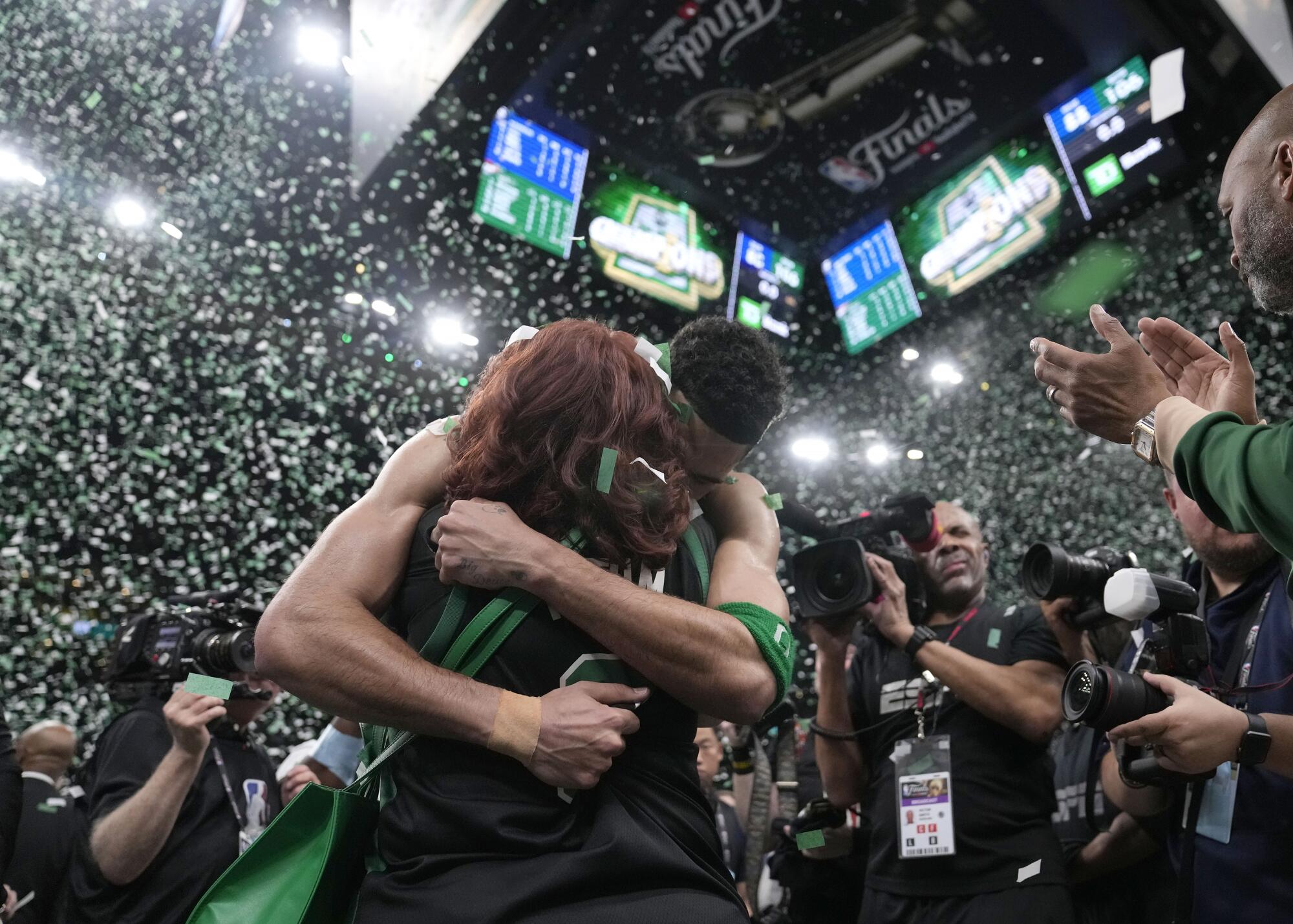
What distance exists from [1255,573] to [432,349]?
27.2ft

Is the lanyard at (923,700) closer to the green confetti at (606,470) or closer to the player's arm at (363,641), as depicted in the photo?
the green confetti at (606,470)

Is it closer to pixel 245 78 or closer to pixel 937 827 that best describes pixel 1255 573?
pixel 937 827

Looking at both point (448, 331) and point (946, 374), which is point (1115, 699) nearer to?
point (448, 331)

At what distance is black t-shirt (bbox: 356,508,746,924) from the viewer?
3.25 ft

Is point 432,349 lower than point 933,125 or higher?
lower

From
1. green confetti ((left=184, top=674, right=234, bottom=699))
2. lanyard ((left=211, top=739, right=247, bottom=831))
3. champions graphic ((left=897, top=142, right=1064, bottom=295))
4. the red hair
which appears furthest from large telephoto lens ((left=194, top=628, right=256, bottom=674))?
champions graphic ((left=897, top=142, right=1064, bottom=295))

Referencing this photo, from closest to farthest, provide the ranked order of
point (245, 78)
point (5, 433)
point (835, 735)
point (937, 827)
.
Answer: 1. point (937, 827)
2. point (835, 735)
3. point (245, 78)
4. point (5, 433)

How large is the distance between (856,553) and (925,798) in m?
0.65

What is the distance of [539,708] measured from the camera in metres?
1.08

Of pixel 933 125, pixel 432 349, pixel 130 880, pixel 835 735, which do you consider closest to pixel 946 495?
pixel 933 125

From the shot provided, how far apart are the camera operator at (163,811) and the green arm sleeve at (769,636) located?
1690 mm

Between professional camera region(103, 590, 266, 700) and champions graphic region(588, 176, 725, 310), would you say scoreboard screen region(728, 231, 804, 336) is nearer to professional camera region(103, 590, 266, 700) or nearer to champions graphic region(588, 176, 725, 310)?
champions graphic region(588, 176, 725, 310)

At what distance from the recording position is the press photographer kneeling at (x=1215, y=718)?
147cm

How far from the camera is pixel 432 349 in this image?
9195 mm
